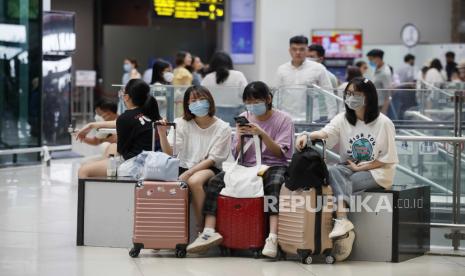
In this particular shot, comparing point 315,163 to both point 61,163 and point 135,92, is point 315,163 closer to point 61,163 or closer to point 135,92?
point 135,92

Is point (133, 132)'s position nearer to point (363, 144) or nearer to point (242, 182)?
point (242, 182)

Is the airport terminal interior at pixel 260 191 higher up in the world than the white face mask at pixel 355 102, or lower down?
lower down

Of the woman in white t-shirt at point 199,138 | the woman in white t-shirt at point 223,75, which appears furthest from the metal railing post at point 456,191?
the woman in white t-shirt at point 223,75

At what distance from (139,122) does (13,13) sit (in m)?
7.21

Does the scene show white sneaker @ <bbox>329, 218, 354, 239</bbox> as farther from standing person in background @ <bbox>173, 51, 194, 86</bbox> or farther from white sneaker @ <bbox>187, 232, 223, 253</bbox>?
standing person in background @ <bbox>173, 51, 194, 86</bbox>

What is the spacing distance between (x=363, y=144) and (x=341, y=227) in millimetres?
714

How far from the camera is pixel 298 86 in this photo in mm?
10914

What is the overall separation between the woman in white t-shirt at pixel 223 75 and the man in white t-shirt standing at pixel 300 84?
1158 mm

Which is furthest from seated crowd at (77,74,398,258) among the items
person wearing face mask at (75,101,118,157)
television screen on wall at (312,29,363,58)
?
television screen on wall at (312,29,363,58)

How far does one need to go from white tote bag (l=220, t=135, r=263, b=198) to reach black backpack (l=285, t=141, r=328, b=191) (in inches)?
11.1

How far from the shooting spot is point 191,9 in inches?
770

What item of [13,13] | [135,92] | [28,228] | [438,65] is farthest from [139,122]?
[438,65]

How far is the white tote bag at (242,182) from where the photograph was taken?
756 cm

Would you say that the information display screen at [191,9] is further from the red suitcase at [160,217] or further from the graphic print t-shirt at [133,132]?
the red suitcase at [160,217]
